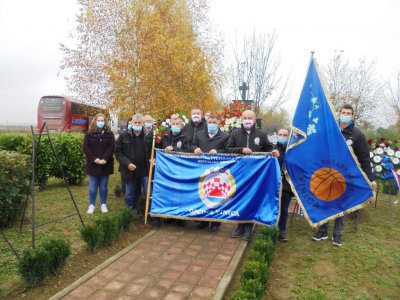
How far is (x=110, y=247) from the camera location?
4941mm

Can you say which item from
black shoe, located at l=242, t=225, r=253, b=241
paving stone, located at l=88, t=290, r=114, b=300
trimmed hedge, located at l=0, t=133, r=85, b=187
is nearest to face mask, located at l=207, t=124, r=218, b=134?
black shoe, located at l=242, t=225, r=253, b=241

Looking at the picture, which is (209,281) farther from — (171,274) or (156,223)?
(156,223)

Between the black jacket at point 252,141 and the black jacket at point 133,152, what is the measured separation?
1.74 m

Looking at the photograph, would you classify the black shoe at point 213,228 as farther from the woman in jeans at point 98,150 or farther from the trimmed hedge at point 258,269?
the woman in jeans at point 98,150

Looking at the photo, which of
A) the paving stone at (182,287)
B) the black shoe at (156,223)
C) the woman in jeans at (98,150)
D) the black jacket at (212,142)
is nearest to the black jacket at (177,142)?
the black jacket at (212,142)

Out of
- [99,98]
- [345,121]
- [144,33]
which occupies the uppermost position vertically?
[144,33]

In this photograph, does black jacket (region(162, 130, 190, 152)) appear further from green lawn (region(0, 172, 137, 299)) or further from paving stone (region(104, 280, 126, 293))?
paving stone (region(104, 280, 126, 293))

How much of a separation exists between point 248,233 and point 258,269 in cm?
156

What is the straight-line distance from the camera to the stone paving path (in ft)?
12.0

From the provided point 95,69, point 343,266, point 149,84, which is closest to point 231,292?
point 343,266

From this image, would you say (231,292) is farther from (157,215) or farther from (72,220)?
(72,220)

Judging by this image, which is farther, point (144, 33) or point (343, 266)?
point (144, 33)

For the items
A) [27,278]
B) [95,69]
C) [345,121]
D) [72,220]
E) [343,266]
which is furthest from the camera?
Result: [95,69]

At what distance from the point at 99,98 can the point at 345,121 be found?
1264cm
